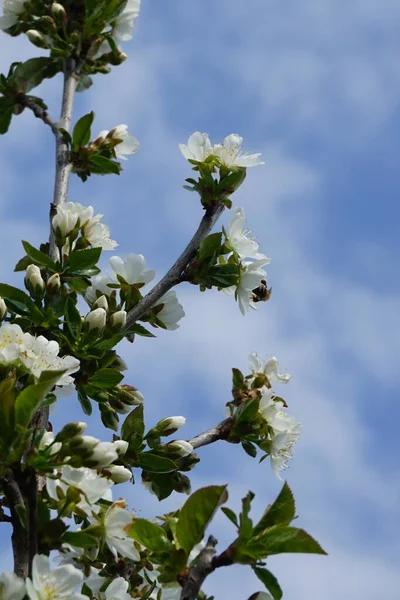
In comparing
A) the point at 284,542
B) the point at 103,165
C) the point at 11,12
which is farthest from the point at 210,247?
the point at 11,12

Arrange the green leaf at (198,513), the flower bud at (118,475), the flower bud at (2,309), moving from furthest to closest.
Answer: the flower bud at (2,309), the flower bud at (118,475), the green leaf at (198,513)

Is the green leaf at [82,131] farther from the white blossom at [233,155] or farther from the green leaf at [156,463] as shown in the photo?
the green leaf at [156,463]

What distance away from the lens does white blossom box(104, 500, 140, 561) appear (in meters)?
2.56

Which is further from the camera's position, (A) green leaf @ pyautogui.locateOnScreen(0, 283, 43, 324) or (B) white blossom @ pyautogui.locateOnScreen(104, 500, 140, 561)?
(A) green leaf @ pyautogui.locateOnScreen(0, 283, 43, 324)

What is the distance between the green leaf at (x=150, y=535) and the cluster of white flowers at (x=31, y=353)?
573 millimetres

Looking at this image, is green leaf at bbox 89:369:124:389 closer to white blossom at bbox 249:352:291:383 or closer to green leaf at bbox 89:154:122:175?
white blossom at bbox 249:352:291:383

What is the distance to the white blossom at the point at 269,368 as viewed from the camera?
11.7 feet

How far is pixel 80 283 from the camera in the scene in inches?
140

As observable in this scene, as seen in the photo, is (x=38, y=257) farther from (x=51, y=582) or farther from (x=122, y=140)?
(x=51, y=582)

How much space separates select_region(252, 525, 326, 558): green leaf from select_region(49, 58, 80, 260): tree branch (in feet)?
5.46

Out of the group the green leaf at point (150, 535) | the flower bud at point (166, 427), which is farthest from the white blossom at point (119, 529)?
the flower bud at point (166, 427)

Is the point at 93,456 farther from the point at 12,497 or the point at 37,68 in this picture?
the point at 37,68

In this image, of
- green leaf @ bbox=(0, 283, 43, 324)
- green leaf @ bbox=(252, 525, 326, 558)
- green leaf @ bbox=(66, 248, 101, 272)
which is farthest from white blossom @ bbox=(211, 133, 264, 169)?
green leaf @ bbox=(252, 525, 326, 558)

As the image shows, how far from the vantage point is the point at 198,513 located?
2379 mm
